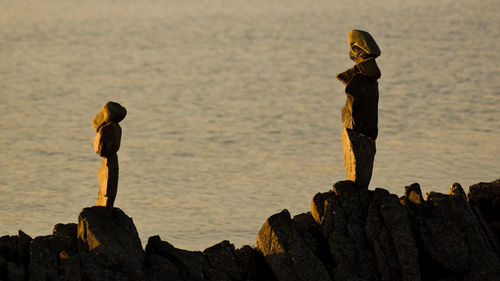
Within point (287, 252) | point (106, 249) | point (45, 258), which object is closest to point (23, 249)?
point (45, 258)

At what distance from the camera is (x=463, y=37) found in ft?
254

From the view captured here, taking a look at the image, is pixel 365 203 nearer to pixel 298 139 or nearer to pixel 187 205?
pixel 187 205

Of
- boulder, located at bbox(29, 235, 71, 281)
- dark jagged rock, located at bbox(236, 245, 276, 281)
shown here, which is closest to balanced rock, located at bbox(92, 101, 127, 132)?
boulder, located at bbox(29, 235, 71, 281)

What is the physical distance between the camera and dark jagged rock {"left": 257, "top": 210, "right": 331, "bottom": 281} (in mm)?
30250

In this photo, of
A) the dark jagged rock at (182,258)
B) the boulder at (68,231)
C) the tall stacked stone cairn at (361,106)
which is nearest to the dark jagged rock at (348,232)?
the tall stacked stone cairn at (361,106)

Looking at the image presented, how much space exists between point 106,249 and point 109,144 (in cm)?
238

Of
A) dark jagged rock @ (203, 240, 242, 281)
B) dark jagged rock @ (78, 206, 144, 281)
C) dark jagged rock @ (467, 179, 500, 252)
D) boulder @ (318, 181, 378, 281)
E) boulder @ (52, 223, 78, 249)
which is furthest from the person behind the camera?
dark jagged rock @ (467, 179, 500, 252)

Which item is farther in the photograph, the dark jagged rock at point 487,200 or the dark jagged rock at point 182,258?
the dark jagged rock at point 487,200

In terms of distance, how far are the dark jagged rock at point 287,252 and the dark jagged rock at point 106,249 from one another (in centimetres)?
304

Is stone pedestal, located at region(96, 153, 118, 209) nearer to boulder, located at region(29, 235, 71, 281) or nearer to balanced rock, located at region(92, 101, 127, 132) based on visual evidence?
balanced rock, located at region(92, 101, 127, 132)

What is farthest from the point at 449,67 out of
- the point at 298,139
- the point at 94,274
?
the point at 94,274

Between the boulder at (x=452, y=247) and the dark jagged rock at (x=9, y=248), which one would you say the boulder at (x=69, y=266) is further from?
the boulder at (x=452, y=247)

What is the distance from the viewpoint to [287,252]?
1202 inches

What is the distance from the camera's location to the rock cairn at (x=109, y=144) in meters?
29.7
